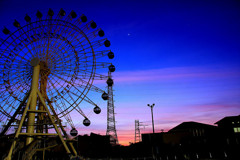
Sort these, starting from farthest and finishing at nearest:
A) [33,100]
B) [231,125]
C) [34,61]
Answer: [231,125], [34,61], [33,100]

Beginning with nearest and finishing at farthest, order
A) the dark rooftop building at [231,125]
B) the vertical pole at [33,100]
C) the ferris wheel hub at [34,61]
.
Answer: the vertical pole at [33,100], the ferris wheel hub at [34,61], the dark rooftop building at [231,125]

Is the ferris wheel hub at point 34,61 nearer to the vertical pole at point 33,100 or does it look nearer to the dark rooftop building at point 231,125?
the vertical pole at point 33,100

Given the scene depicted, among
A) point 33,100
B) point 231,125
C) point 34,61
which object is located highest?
point 34,61

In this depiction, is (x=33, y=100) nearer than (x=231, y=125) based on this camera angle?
Yes

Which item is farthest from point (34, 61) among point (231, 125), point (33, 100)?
point (231, 125)

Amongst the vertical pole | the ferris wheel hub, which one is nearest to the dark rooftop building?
the vertical pole

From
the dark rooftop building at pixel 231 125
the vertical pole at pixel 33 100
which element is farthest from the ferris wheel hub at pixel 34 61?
the dark rooftop building at pixel 231 125

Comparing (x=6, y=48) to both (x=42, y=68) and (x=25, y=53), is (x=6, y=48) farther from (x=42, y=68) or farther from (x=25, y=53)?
(x=42, y=68)

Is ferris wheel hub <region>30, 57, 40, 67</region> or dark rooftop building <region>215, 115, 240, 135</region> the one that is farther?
dark rooftop building <region>215, 115, 240, 135</region>

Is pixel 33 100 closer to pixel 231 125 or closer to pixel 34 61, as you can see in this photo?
pixel 34 61

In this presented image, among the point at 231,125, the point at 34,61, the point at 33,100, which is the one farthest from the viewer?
the point at 231,125

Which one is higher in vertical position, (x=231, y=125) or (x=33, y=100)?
(x=33, y=100)

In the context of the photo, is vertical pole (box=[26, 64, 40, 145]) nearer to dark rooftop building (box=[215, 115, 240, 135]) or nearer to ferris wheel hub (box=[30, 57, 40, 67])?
ferris wheel hub (box=[30, 57, 40, 67])

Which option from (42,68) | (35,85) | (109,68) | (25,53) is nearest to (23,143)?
(35,85)
